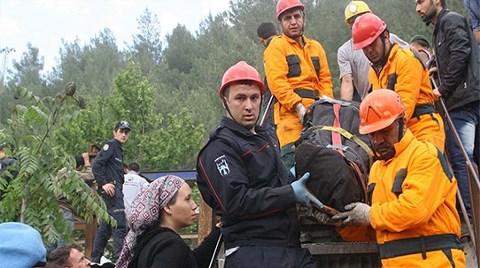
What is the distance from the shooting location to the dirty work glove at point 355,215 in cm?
512

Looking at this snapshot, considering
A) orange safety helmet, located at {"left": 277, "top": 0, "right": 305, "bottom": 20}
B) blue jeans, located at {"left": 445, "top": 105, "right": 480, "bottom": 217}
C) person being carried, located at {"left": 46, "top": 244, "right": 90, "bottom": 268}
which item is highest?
orange safety helmet, located at {"left": 277, "top": 0, "right": 305, "bottom": 20}

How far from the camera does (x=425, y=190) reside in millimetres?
4832

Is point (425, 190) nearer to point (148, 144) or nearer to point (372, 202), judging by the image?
point (372, 202)

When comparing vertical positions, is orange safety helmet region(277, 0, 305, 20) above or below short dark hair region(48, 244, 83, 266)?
above

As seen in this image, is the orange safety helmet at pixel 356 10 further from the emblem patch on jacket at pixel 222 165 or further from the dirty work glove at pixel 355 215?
the emblem patch on jacket at pixel 222 165

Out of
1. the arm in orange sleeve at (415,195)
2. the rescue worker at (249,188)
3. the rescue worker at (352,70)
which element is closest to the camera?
the arm in orange sleeve at (415,195)

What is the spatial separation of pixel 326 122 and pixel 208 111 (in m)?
41.8

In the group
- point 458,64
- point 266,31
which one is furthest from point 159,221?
point 266,31

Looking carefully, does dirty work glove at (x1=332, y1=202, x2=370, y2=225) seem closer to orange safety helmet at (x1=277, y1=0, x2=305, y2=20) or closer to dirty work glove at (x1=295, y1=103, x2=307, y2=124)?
dirty work glove at (x1=295, y1=103, x2=307, y2=124)

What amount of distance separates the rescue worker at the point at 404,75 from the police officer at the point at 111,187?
6.11 metres

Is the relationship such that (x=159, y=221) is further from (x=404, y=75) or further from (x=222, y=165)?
(x=404, y=75)

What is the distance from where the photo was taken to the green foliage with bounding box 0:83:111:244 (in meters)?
7.05

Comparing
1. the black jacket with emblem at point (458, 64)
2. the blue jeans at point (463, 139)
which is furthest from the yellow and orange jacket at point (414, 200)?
the black jacket with emblem at point (458, 64)

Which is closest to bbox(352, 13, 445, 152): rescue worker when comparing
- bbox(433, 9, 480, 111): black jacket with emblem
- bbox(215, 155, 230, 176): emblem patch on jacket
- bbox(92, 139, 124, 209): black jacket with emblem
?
bbox(433, 9, 480, 111): black jacket with emblem
